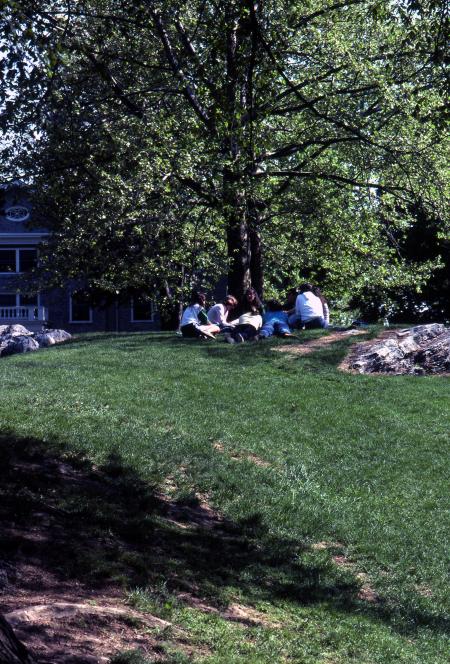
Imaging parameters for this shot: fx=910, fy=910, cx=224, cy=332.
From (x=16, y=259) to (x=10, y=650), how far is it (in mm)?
37308

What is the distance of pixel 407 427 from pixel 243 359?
4168 millimetres

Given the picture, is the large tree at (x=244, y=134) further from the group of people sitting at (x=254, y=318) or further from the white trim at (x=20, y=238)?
the white trim at (x=20, y=238)

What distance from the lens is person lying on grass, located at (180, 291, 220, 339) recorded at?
1781cm

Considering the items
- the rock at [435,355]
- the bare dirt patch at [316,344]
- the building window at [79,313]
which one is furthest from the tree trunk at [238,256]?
the building window at [79,313]

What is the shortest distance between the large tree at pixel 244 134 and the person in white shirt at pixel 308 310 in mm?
2033

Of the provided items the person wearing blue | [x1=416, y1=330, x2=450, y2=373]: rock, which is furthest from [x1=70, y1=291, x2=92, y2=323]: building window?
[x1=416, y1=330, x2=450, y2=373]: rock

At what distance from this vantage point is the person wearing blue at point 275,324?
1706 cm

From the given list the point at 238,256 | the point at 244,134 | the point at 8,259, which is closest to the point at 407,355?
the point at 244,134

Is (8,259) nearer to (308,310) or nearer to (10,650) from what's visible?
(308,310)

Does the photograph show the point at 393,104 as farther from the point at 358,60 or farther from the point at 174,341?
the point at 174,341

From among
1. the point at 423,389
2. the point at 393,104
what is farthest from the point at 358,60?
the point at 423,389

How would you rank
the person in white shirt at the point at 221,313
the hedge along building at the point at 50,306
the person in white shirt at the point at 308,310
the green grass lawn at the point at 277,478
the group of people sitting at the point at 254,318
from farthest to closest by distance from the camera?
the hedge along building at the point at 50,306
the person in white shirt at the point at 221,313
the person in white shirt at the point at 308,310
the group of people sitting at the point at 254,318
the green grass lawn at the point at 277,478

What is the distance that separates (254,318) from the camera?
17469 millimetres

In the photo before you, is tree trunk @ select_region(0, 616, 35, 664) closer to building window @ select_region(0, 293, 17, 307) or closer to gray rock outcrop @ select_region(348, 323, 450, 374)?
gray rock outcrop @ select_region(348, 323, 450, 374)
